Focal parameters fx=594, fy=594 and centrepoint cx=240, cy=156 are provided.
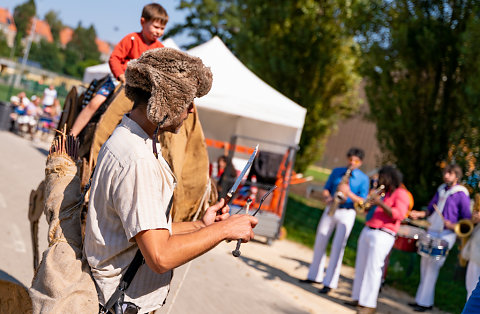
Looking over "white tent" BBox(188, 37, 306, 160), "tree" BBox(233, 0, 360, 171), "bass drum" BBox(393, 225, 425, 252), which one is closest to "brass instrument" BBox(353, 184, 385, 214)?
"bass drum" BBox(393, 225, 425, 252)

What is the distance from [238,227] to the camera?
251cm

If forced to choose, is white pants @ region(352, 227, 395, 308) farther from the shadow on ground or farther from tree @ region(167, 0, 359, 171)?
tree @ region(167, 0, 359, 171)

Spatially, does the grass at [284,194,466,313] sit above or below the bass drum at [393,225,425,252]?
below

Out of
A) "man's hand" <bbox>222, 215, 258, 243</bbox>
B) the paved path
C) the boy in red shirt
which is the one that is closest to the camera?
"man's hand" <bbox>222, 215, 258, 243</bbox>

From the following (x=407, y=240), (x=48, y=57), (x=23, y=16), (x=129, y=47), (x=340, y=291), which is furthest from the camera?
(x=23, y=16)

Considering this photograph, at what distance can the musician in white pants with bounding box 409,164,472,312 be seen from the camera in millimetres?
8289

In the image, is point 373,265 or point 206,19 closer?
point 373,265

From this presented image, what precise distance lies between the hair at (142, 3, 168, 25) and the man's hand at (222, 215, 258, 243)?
2.62 metres

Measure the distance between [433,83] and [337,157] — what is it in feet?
123

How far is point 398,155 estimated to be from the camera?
15.2 meters

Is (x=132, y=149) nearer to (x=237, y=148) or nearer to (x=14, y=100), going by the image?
(x=237, y=148)

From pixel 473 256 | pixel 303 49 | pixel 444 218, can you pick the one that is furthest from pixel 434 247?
pixel 303 49

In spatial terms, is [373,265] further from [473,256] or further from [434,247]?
[473,256]

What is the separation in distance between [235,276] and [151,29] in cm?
469
